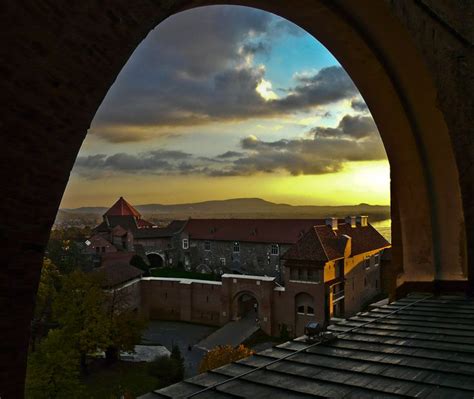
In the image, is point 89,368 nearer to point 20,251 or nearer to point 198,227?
point 198,227

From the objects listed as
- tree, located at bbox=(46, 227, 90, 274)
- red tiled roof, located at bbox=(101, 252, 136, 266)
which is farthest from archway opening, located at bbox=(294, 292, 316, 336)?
tree, located at bbox=(46, 227, 90, 274)

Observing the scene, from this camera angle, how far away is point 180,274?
42.8 meters

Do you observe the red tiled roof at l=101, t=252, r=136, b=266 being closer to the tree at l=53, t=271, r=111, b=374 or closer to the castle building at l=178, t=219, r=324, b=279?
the castle building at l=178, t=219, r=324, b=279

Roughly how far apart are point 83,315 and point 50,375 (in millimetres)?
5833

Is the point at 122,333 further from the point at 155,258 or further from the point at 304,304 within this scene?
the point at 155,258

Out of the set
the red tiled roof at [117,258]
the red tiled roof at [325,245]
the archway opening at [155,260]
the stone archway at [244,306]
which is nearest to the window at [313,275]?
the red tiled roof at [325,245]

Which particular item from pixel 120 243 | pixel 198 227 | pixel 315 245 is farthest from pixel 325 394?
pixel 120 243

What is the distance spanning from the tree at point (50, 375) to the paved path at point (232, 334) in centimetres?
1090

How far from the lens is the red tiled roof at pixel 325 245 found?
27625 millimetres

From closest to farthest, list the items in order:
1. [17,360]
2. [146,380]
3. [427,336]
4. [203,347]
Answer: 1. [17,360]
2. [427,336]
3. [146,380]
4. [203,347]

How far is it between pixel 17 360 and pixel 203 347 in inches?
1058

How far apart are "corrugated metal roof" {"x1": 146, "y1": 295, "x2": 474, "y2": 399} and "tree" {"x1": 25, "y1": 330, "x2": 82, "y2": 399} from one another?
16219mm

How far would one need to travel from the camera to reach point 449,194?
6.15 metres

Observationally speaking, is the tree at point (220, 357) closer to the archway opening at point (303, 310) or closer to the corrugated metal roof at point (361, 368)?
the archway opening at point (303, 310)
